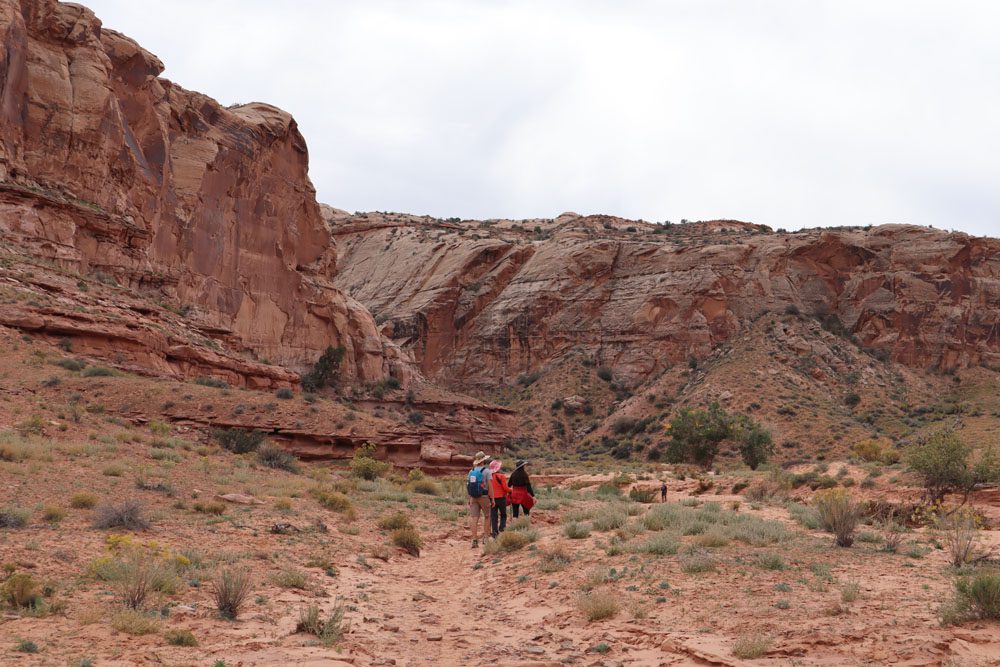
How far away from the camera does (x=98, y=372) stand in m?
29.0

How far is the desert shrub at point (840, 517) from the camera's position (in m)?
13.4

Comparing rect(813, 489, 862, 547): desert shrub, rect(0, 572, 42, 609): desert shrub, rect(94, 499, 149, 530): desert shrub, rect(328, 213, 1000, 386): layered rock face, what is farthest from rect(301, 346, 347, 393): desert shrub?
rect(0, 572, 42, 609): desert shrub

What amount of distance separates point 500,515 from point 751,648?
31.2ft

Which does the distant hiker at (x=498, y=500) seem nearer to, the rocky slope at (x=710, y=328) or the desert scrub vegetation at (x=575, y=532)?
the desert scrub vegetation at (x=575, y=532)

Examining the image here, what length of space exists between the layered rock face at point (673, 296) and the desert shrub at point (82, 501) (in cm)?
5616

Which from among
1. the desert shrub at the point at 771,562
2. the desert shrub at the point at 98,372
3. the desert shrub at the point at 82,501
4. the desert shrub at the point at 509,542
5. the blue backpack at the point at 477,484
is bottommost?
the desert shrub at the point at 509,542

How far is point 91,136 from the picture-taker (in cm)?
3997

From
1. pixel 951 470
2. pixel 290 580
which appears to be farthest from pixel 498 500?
pixel 951 470

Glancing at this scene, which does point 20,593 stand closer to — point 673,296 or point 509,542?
point 509,542

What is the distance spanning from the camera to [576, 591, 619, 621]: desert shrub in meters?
9.33

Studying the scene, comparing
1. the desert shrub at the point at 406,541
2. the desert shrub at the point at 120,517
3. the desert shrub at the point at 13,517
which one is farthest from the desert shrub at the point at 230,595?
the desert shrub at the point at 406,541

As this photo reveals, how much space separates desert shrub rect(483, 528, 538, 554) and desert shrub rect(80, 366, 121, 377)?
19.9 m

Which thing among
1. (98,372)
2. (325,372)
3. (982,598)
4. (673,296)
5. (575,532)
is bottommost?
(575,532)

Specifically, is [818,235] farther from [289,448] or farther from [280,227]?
[289,448]
